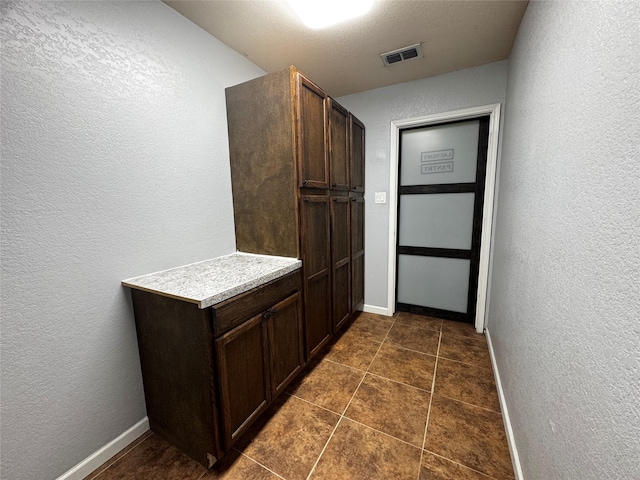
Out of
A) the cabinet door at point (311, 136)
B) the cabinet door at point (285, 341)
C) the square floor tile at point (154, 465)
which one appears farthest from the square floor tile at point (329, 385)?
the cabinet door at point (311, 136)

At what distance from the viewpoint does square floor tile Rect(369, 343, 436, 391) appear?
1.82 meters

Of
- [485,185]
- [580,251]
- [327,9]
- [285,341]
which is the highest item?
[327,9]

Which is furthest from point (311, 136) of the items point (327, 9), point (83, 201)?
point (83, 201)

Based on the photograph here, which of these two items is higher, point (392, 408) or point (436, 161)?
point (436, 161)

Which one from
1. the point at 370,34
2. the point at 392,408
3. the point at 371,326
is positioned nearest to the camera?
the point at 392,408

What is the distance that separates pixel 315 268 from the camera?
1899 mm

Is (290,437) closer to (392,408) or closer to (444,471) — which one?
(392,408)

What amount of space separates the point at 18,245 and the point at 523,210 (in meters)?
2.33

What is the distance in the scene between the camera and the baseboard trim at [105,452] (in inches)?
45.8

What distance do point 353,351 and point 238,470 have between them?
119 centimetres

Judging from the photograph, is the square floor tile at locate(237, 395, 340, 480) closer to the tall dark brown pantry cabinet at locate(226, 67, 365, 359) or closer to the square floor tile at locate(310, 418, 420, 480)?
the square floor tile at locate(310, 418, 420, 480)

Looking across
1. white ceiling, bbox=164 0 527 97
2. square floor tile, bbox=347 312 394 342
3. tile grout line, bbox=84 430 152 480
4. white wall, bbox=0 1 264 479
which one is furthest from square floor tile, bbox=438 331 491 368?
white ceiling, bbox=164 0 527 97

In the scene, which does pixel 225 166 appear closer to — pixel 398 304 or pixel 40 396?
pixel 40 396

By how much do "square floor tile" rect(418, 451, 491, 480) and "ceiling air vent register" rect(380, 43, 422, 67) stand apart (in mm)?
2579
